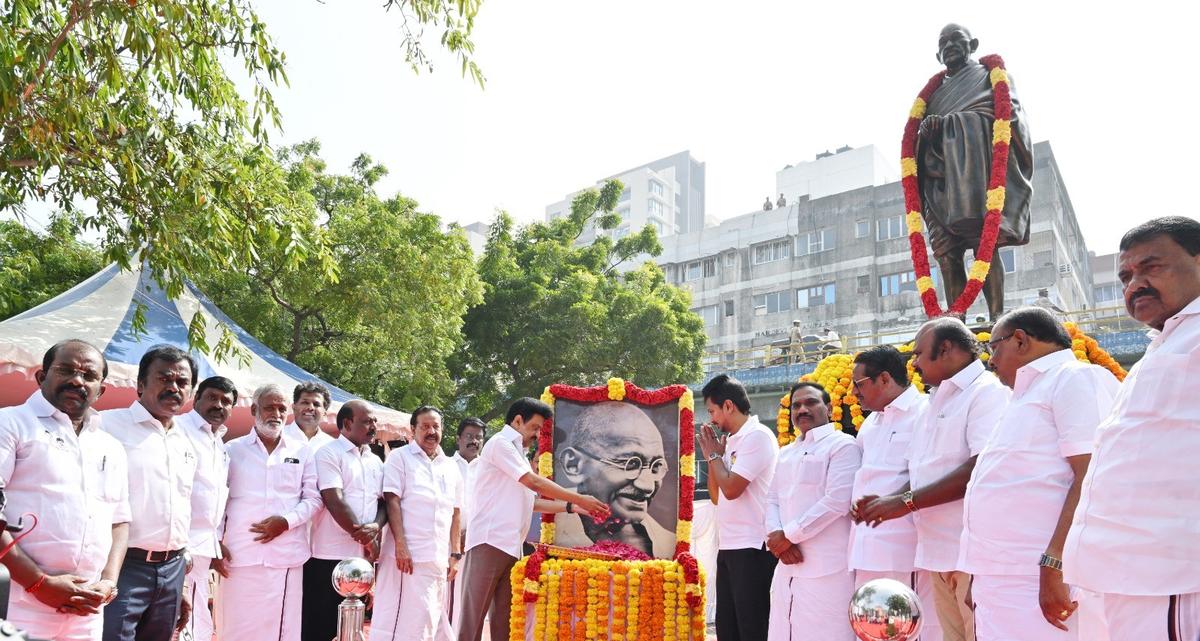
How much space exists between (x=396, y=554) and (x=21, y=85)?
384 centimetres

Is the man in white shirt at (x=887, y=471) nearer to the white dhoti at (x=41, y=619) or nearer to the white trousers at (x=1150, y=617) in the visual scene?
the white trousers at (x=1150, y=617)

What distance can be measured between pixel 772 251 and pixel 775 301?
6.97 feet

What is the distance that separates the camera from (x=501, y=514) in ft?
21.0

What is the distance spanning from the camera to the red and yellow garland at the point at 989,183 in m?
6.72

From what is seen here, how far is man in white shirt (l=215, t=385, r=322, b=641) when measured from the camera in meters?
5.62

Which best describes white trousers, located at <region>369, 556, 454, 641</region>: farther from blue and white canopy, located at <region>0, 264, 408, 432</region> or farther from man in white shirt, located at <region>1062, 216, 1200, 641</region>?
man in white shirt, located at <region>1062, 216, 1200, 641</region>

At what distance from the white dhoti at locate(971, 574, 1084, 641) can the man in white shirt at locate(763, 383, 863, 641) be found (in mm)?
1364

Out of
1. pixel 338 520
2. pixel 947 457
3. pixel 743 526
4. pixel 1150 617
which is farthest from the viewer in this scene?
pixel 338 520

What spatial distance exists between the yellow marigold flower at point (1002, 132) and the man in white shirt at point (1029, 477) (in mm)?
3539

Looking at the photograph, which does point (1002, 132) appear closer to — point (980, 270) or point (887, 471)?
point (980, 270)

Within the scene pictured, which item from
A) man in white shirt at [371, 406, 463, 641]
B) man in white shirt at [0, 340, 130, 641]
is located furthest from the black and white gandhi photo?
man in white shirt at [0, 340, 130, 641]

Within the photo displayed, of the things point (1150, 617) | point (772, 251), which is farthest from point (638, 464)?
point (772, 251)

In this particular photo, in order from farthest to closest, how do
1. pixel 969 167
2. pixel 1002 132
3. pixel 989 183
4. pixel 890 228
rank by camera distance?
pixel 890 228, pixel 969 167, pixel 989 183, pixel 1002 132

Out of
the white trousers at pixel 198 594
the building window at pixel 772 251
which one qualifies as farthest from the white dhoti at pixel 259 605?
the building window at pixel 772 251
